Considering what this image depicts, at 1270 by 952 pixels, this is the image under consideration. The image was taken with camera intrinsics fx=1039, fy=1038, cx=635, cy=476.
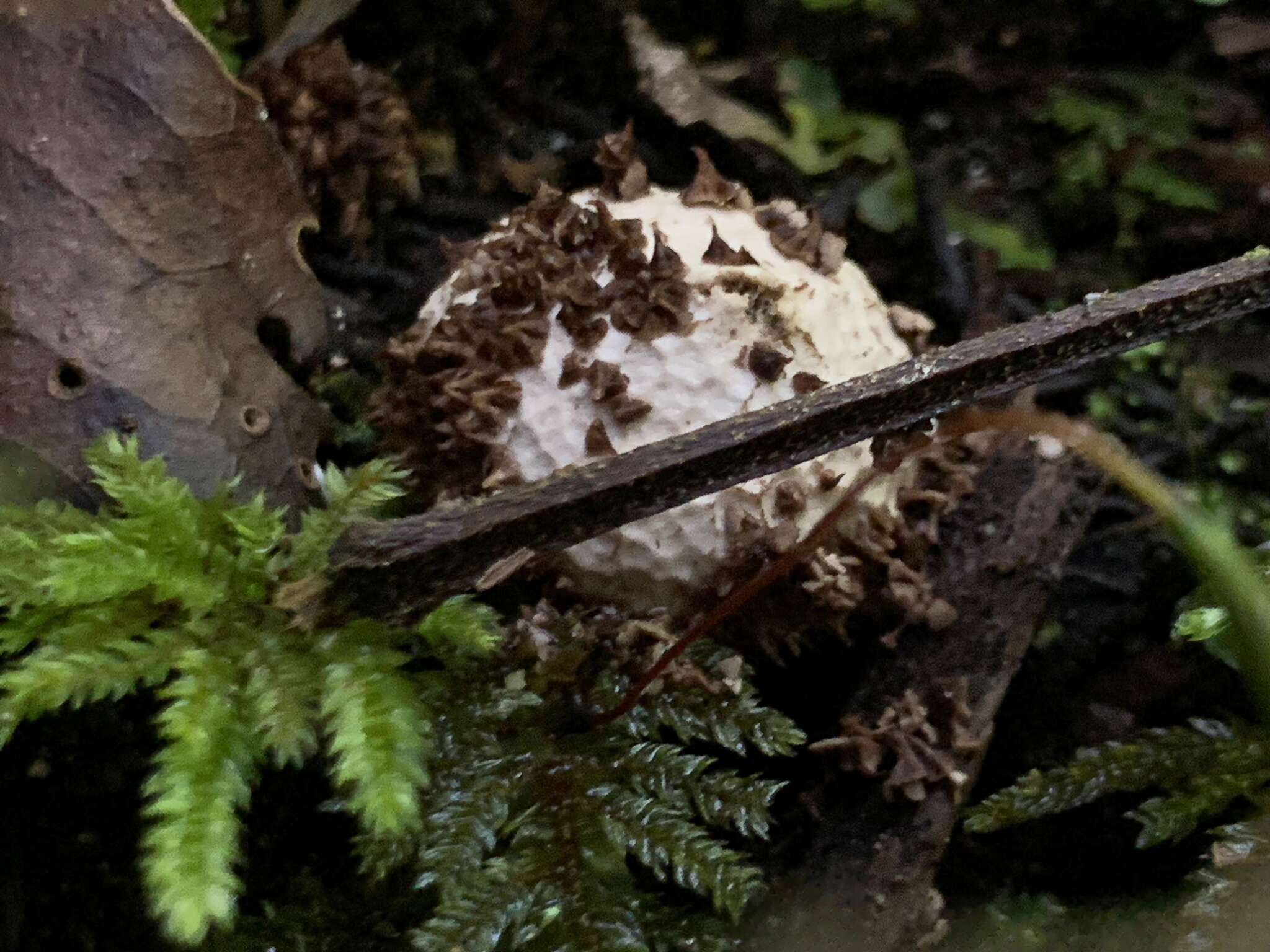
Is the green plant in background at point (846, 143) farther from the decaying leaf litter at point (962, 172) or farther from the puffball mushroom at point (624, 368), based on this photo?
the puffball mushroom at point (624, 368)

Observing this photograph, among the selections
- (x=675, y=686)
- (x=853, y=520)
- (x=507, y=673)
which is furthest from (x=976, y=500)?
(x=507, y=673)

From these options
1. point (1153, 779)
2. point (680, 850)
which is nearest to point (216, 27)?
point (680, 850)

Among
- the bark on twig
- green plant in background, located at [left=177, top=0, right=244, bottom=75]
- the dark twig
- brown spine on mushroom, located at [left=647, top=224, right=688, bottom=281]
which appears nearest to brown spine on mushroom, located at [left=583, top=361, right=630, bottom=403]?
brown spine on mushroom, located at [left=647, top=224, right=688, bottom=281]

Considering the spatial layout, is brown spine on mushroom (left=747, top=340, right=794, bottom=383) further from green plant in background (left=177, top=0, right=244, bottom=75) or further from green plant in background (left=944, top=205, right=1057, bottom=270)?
green plant in background (left=177, top=0, right=244, bottom=75)

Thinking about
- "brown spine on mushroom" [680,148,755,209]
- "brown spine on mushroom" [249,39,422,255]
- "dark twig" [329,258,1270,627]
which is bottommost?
"dark twig" [329,258,1270,627]

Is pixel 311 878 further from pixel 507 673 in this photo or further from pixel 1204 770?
pixel 1204 770

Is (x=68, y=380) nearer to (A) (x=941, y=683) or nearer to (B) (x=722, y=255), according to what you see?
(B) (x=722, y=255)
